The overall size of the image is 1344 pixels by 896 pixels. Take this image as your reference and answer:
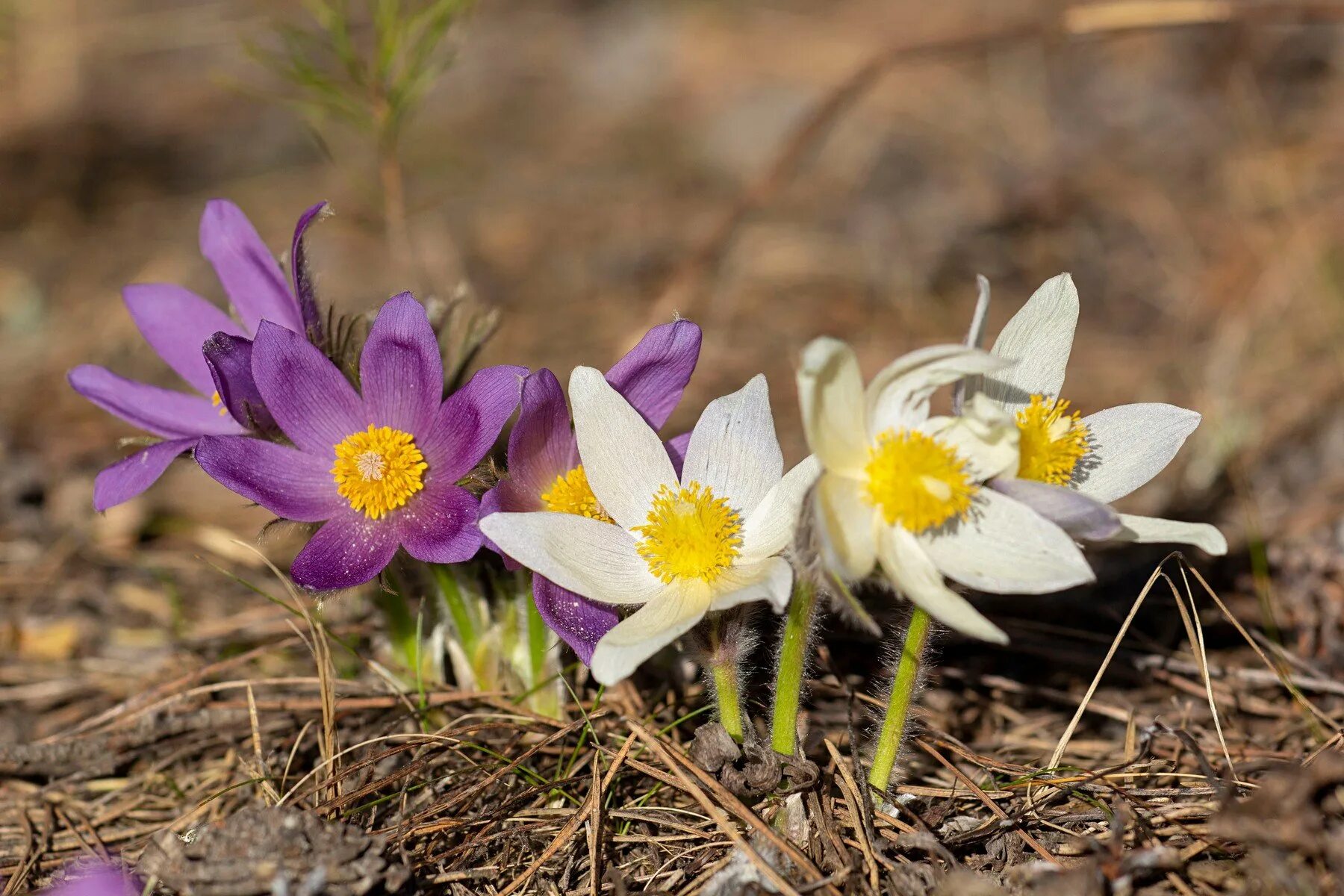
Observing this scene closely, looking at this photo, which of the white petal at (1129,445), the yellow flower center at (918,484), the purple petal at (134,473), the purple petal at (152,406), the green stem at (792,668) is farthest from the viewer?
the purple petal at (152,406)

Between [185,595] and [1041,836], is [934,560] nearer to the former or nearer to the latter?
[1041,836]

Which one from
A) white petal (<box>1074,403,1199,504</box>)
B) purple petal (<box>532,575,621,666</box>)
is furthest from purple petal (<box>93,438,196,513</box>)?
white petal (<box>1074,403,1199,504</box>)

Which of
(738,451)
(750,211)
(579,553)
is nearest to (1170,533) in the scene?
(738,451)

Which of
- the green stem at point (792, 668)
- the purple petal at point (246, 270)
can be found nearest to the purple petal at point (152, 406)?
the purple petal at point (246, 270)

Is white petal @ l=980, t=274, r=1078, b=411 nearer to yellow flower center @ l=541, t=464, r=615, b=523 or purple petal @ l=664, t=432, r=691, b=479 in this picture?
purple petal @ l=664, t=432, r=691, b=479

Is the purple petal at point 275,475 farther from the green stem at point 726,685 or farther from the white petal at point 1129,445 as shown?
the white petal at point 1129,445

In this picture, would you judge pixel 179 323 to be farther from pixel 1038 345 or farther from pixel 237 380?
pixel 1038 345
